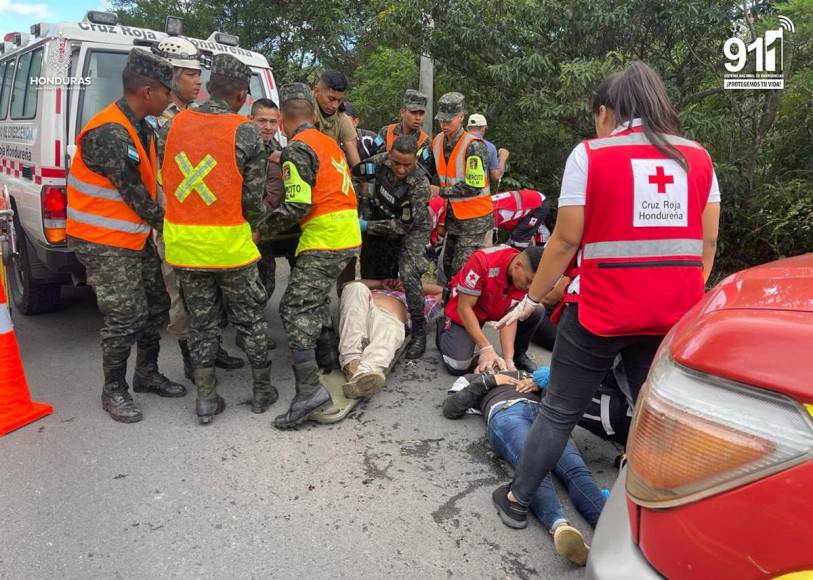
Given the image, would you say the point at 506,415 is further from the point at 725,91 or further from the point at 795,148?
the point at 795,148

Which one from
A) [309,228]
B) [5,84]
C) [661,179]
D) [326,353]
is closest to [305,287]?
[309,228]

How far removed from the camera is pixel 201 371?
3.38m

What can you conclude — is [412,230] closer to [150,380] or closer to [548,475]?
[150,380]

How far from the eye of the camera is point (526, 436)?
105 inches

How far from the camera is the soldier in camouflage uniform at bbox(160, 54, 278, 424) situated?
9.98 feet

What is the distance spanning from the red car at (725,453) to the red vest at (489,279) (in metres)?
2.55

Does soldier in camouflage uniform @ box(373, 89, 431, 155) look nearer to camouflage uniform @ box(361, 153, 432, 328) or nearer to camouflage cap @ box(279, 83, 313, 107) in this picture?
camouflage uniform @ box(361, 153, 432, 328)

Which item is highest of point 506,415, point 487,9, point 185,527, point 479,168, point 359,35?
point 359,35

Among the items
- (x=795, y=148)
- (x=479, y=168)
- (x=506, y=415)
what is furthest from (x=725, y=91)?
(x=506, y=415)

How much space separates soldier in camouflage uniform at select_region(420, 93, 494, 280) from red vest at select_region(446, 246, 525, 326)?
0.99m

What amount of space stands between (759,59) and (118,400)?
6256 millimetres

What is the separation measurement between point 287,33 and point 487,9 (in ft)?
23.8

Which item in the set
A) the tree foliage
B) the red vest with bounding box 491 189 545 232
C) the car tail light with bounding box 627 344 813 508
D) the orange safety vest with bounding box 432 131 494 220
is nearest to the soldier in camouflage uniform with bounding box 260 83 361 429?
the orange safety vest with bounding box 432 131 494 220

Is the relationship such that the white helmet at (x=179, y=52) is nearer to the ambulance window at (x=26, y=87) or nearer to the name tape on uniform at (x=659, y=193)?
the ambulance window at (x=26, y=87)
